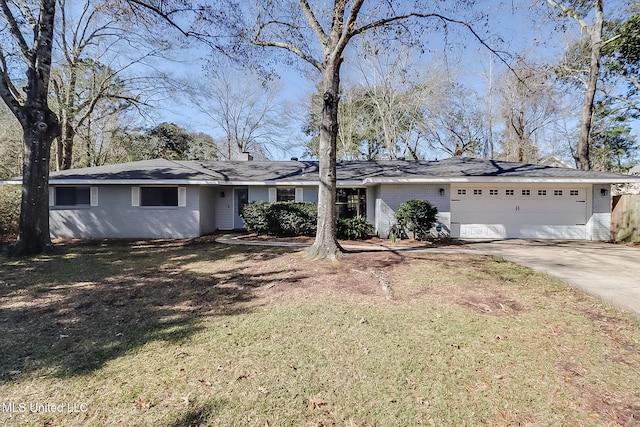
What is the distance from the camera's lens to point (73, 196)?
39.4 ft

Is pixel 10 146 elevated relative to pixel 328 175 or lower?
elevated

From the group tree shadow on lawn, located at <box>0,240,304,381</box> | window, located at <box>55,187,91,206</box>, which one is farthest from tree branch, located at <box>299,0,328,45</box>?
window, located at <box>55,187,91,206</box>

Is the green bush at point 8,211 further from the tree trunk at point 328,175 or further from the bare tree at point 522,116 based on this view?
the bare tree at point 522,116

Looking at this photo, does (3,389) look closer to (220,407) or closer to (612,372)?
(220,407)

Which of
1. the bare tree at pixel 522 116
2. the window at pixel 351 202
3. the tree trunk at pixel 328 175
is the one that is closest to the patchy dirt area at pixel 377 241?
the window at pixel 351 202

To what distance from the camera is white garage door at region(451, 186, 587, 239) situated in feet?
38.4

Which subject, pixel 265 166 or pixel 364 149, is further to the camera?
pixel 364 149

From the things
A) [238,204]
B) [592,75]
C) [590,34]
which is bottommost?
[238,204]

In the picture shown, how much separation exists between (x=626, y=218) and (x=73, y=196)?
2102 cm

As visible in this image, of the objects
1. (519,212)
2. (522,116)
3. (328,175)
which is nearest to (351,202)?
(328,175)

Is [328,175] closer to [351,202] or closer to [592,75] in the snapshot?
[351,202]

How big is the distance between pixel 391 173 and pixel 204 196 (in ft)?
25.1

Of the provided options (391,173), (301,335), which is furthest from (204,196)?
(301,335)

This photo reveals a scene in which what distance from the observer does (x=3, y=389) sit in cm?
264
